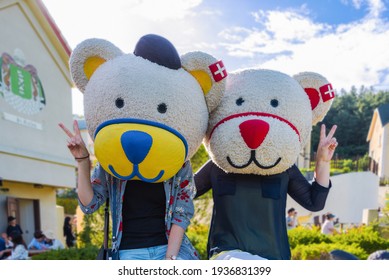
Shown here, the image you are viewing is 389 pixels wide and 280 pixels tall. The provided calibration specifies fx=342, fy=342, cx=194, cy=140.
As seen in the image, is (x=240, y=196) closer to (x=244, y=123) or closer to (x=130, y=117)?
(x=244, y=123)

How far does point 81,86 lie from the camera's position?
1782mm

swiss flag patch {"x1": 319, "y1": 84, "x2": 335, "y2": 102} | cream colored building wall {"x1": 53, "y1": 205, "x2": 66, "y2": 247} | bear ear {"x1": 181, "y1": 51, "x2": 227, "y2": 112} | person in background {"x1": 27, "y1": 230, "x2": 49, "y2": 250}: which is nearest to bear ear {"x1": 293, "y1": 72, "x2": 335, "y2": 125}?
swiss flag patch {"x1": 319, "y1": 84, "x2": 335, "y2": 102}

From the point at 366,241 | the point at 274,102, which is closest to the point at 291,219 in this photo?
the point at 366,241

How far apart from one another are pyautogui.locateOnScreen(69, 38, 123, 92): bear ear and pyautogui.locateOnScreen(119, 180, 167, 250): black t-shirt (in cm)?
60

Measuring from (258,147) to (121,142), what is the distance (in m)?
0.64

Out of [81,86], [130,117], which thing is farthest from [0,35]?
[130,117]

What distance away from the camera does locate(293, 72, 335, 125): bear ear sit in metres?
1.88

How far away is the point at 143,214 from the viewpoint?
1735 millimetres

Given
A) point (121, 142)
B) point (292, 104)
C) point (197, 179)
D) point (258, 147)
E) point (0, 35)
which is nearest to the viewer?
point (121, 142)

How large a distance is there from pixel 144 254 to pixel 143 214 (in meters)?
0.19

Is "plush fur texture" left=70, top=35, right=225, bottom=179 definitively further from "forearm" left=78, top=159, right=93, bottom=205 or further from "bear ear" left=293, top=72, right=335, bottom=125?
"bear ear" left=293, top=72, right=335, bottom=125

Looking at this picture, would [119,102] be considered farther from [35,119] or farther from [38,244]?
[35,119]

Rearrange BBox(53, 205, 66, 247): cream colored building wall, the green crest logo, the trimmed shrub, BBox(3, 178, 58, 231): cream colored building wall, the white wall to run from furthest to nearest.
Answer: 1. the white wall
2. BBox(53, 205, 66, 247): cream colored building wall
3. BBox(3, 178, 58, 231): cream colored building wall
4. the green crest logo
5. the trimmed shrub

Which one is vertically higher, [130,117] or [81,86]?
[81,86]
